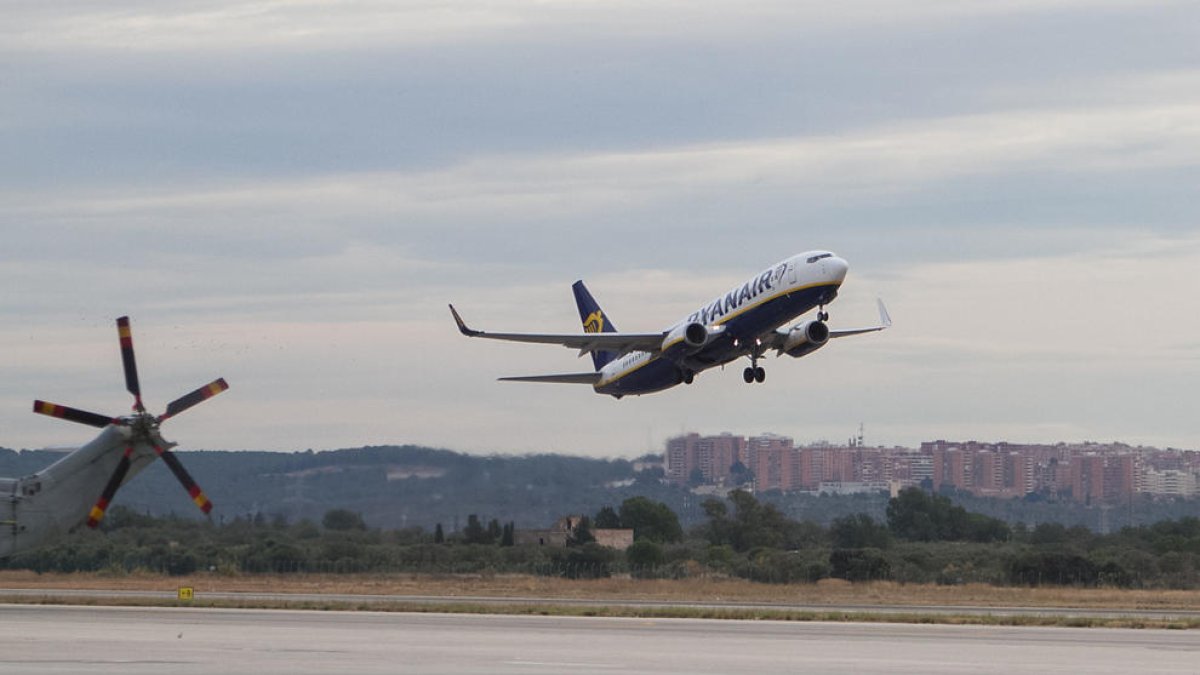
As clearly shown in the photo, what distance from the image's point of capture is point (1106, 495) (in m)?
157

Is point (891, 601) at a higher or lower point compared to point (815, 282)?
lower

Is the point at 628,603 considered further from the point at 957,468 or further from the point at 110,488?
the point at 957,468

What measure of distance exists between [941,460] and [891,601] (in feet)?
437

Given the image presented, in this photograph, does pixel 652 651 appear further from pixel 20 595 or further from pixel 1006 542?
pixel 1006 542

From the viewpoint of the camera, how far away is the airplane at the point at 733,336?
5703cm

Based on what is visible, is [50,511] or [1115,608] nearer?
[50,511]

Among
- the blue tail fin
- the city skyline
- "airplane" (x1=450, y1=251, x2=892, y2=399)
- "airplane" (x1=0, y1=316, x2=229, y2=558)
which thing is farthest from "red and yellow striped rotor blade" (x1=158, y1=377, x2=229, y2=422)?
the city skyline

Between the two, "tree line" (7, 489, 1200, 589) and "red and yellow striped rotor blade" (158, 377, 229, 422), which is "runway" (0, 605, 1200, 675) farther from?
"tree line" (7, 489, 1200, 589)

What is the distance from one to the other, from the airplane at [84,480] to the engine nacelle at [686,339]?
2315 centimetres

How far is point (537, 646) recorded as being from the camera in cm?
3584

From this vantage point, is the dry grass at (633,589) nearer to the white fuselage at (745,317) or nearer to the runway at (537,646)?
the white fuselage at (745,317)

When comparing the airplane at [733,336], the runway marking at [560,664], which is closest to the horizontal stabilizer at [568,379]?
the airplane at [733,336]

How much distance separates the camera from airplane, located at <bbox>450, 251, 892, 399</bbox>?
57.0 metres

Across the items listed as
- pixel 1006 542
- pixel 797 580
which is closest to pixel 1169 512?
pixel 1006 542
